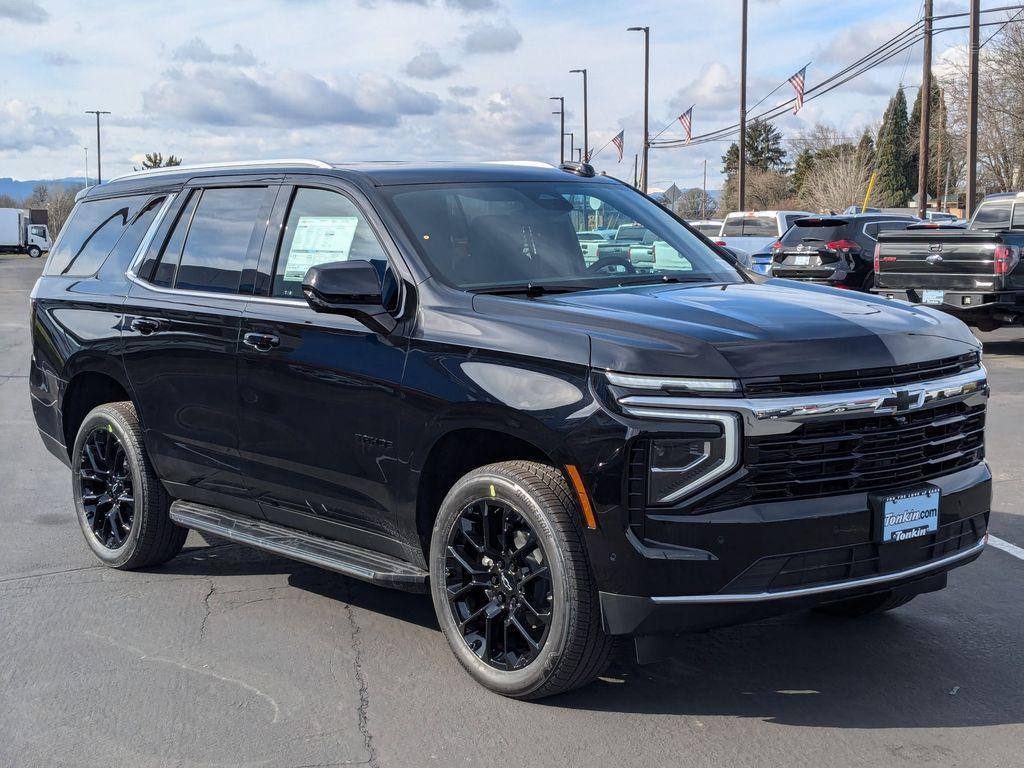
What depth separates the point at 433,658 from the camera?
480cm

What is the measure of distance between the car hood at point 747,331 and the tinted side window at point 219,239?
1.66 metres

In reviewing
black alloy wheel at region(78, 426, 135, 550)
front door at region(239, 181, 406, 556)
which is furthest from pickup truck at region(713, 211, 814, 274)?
front door at region(239, 181, 406, 556)

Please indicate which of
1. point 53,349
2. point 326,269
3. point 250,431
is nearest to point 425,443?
point 326,269

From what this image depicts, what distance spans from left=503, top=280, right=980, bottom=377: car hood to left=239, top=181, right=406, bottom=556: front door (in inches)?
30.3

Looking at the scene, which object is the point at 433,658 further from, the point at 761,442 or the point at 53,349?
the point at 53,349

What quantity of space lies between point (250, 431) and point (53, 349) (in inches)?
76.5

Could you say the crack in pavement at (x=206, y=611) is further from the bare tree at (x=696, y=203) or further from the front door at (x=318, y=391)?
the bare tree at (x=696, y=203)

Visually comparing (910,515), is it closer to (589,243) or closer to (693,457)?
(693,457)

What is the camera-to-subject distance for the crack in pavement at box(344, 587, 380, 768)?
3957 mm

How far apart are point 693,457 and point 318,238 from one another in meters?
2.17

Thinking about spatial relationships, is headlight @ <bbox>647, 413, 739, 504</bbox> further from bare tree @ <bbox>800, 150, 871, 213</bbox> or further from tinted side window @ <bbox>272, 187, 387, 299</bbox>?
bare tree @ <bbox>800, 150, 871, 213</bbox>

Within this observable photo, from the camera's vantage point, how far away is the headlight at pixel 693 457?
3.77m

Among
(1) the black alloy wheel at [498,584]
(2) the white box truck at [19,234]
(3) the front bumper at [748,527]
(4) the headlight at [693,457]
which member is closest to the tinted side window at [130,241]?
(1) the black alloy wheel at [498,584]

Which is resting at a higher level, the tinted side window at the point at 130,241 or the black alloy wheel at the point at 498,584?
A: the tinted side window at the point at 130,241
